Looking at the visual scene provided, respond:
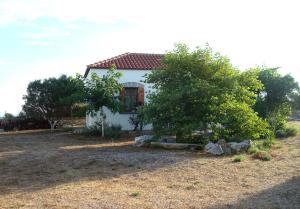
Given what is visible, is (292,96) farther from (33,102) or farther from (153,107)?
(33,102)

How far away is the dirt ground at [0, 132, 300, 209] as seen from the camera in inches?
279

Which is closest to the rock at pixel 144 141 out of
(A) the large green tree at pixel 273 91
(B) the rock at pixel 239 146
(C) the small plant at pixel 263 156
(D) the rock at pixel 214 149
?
(D) the rock at pixel 214 149

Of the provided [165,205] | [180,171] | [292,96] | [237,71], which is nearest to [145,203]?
[165,205]

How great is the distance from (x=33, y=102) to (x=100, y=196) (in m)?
16.9

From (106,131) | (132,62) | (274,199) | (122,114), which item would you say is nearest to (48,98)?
(122,114)

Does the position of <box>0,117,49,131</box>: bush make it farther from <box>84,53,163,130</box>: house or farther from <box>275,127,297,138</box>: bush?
<box>275,127,297,138</box>: bush

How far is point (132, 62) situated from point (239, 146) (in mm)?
10534

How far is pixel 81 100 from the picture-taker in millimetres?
17625

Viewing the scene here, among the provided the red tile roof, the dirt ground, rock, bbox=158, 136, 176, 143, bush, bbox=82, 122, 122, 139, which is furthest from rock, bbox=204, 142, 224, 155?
the red tile roof

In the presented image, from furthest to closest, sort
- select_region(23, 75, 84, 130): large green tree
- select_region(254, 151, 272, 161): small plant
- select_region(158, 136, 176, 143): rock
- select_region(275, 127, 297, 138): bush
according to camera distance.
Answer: select_region(23, 75, 84, 130): large green tree
select_region(275, 127, 297, 138): bush
select_region(158, 136, 176, 143): rock
select_region(254, 151, 272, 161): small plant

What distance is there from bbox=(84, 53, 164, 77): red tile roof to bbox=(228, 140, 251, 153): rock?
8.44 metres

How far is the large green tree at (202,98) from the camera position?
1347 cm

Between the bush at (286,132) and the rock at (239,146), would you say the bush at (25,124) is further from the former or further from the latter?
the rock at (239,146)

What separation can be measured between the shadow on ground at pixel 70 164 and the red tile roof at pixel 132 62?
7854mm
